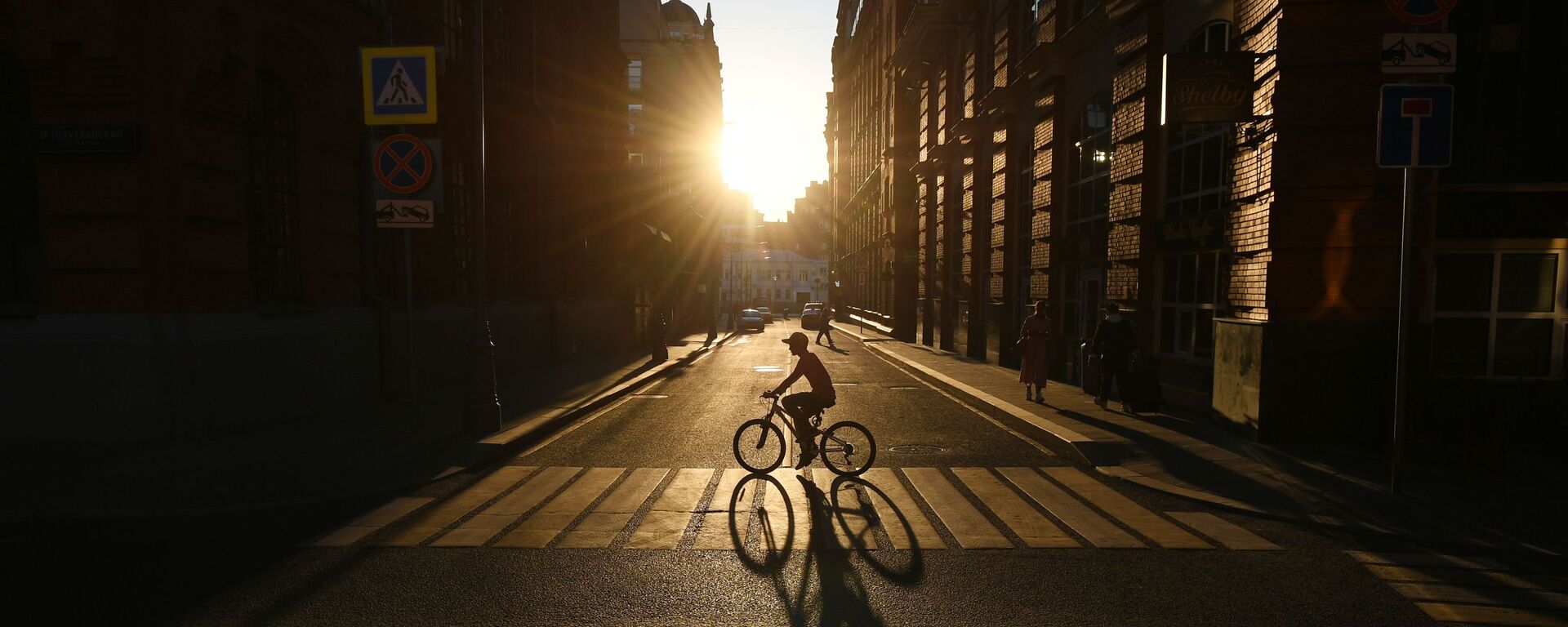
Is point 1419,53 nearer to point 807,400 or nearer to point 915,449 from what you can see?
point 915,449

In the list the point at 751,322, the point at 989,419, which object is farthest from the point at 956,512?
the point at 751,322

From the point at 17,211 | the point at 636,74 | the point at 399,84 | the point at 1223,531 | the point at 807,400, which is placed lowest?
the point at 1223,531

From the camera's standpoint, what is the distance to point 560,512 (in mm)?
7000

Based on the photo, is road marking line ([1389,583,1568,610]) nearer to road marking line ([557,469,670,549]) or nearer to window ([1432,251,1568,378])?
road marking line ([557,469,670,549])

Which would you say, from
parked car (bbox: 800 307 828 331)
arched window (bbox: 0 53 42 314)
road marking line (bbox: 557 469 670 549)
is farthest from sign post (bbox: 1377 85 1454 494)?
parked car (bbox: 800 307 828 331)

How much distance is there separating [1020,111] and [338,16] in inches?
639

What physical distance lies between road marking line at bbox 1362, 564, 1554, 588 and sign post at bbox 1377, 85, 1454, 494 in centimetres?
198

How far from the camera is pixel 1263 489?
7.65 metres

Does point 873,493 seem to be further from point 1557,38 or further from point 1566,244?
point 1557,38

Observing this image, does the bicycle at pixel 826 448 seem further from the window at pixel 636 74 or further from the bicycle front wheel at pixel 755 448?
the window at pixel 636 74

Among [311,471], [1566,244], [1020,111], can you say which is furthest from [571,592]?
[1020,111]

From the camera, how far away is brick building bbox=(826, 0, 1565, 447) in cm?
938

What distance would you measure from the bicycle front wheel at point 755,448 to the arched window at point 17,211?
947cm

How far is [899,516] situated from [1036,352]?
27.2ft
